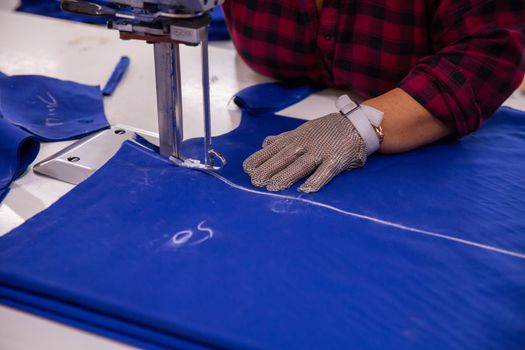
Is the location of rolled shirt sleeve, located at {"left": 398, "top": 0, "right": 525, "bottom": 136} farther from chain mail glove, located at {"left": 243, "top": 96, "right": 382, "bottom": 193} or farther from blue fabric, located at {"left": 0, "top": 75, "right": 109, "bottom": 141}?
blue fabric, located at {"left": 0, "top": 75, "right": 109, "bottom": 141}

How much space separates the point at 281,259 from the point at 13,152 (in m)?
0.49

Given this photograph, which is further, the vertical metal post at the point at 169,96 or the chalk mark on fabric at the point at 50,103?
the chalk mark on fabric at the point at 50,103

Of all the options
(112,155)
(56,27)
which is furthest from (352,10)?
(56,27)

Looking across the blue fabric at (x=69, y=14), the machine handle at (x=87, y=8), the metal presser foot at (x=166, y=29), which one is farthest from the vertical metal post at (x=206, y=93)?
the blue fabric at (x=69, y=14)

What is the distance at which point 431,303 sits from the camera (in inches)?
29.5

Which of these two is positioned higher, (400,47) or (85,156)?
(400,47)

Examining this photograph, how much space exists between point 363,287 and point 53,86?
0.81 metres

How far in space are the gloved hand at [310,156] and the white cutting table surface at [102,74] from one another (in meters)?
0.18

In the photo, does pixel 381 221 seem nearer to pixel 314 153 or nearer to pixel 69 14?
pixel 314 153

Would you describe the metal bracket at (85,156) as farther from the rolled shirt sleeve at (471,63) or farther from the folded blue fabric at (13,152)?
the rolled shirt sleeve at (471,63)

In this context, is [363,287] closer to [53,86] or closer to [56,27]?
[53,86]

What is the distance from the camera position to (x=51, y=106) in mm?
1201

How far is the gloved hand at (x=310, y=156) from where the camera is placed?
38.3 inches

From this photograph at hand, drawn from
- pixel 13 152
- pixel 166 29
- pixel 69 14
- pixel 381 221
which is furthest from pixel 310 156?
pixel 69 14
